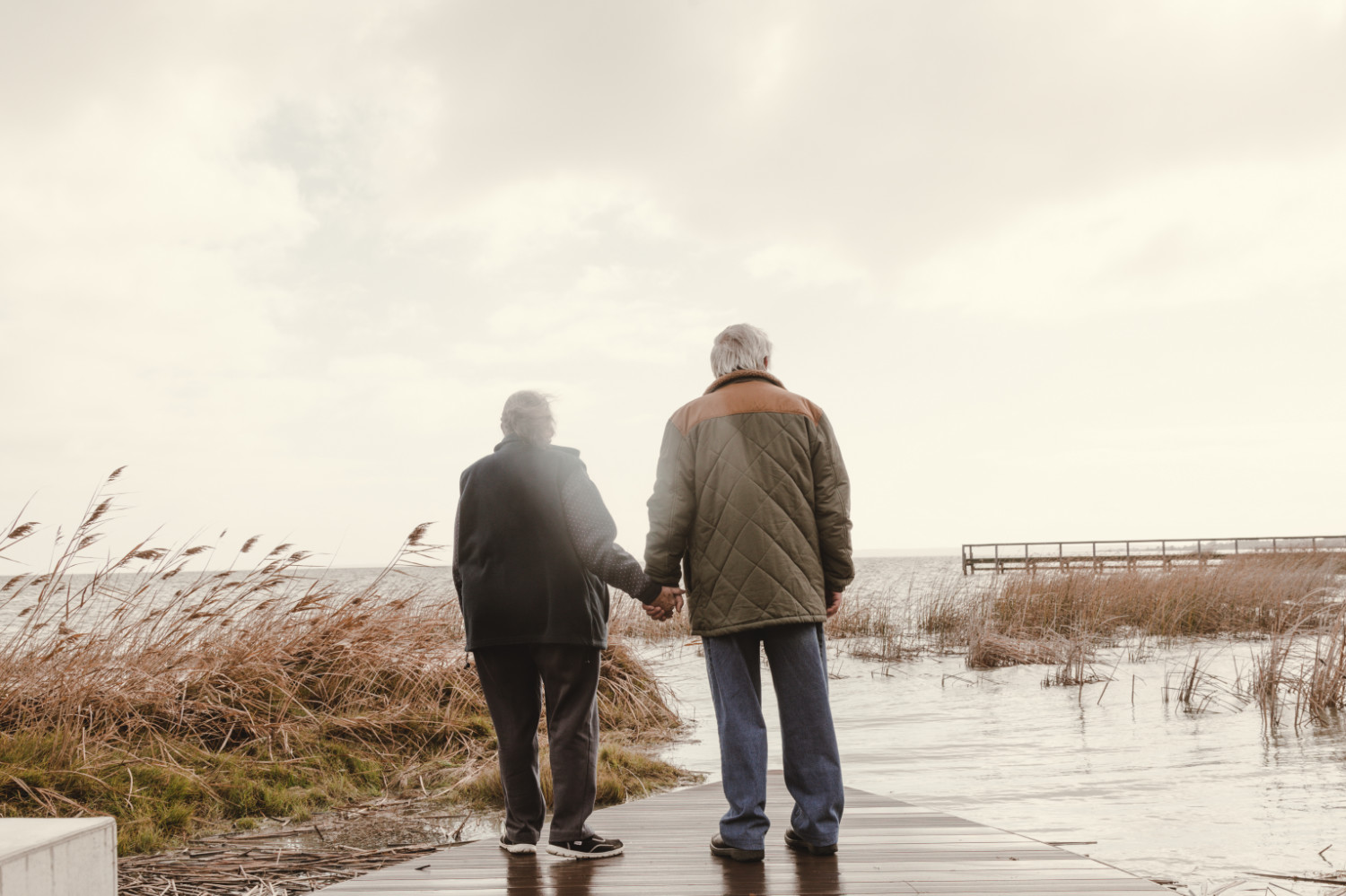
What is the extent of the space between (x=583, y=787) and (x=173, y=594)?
3.56 m

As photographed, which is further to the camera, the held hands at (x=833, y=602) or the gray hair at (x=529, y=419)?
the gray hair at (x=529, y=419)

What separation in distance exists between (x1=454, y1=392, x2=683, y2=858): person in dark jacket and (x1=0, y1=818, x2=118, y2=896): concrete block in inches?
49.1

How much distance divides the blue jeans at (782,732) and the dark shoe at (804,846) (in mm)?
19

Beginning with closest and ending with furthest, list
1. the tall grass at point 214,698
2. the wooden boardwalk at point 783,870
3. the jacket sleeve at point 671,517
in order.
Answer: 1. the wooden boardwalk at point 783,870
2. the jacket sleeve at point 671,517
3. the tall grass at point 214,698

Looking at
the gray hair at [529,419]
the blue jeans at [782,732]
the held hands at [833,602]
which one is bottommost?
the blue jeans at [782,732]

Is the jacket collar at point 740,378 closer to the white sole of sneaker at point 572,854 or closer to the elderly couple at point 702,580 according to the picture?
the elderly couple at point 702,580

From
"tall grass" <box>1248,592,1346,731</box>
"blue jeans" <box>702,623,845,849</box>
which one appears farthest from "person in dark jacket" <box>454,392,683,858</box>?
Answer: "tall grass" <box>1248,592,1346,731</box>

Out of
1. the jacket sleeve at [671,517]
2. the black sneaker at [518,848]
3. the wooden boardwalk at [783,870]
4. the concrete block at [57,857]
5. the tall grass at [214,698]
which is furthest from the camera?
the tall grass at [214,698]

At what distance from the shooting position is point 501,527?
3.19 meters

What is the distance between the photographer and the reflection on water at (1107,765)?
450 cm

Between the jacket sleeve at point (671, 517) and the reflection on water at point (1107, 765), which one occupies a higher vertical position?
the jacket sleeve at point (671, 517)

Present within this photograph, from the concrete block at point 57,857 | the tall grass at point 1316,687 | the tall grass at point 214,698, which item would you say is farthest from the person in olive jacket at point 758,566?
the tall grass at point 1316,687

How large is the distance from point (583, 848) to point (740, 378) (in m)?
1.67

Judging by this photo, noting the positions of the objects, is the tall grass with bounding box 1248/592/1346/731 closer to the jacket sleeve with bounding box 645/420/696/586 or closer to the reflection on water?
the reflection on water
